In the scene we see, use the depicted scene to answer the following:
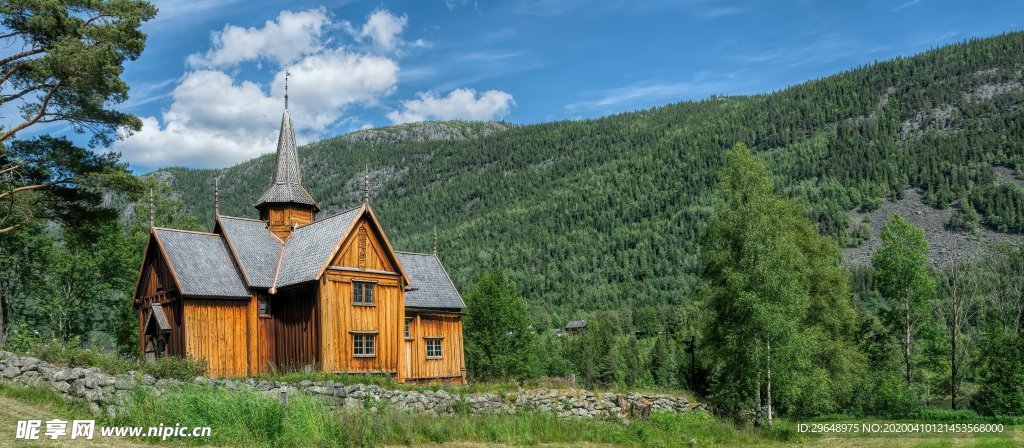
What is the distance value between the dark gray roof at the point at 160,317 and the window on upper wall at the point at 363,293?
7.86 metres

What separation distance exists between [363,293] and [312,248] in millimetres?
3185

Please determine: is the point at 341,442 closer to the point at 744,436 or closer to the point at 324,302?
the point at 324,302

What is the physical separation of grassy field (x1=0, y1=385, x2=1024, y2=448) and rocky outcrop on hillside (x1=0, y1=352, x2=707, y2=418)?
1.59ft

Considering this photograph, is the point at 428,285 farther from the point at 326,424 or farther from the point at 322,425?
the point at 322,425

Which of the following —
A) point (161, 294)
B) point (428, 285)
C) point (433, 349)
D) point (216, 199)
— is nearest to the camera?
point (161, 294)

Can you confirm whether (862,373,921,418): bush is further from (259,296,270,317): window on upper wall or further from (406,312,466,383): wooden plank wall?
(259,296,270,317): window on upper wall

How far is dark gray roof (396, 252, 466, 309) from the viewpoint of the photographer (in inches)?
1532

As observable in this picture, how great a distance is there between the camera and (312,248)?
106 feet

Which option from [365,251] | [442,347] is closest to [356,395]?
[365,251]

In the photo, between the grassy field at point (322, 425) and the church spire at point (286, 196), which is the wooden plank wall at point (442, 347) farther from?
the grassy field at point (322, 425)

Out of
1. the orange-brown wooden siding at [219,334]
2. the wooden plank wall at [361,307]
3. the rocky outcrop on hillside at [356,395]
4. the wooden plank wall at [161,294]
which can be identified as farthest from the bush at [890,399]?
the wooden plank wall at [161,294]

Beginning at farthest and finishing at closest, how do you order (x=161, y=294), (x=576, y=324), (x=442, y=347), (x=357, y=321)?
(x=576, y=324), (x=442, y=347), (x=161, y=294), (x=357, y=321)

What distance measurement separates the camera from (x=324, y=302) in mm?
30078

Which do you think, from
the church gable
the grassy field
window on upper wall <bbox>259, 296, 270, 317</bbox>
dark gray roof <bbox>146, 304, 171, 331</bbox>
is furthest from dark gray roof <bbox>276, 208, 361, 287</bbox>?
the grassy field
